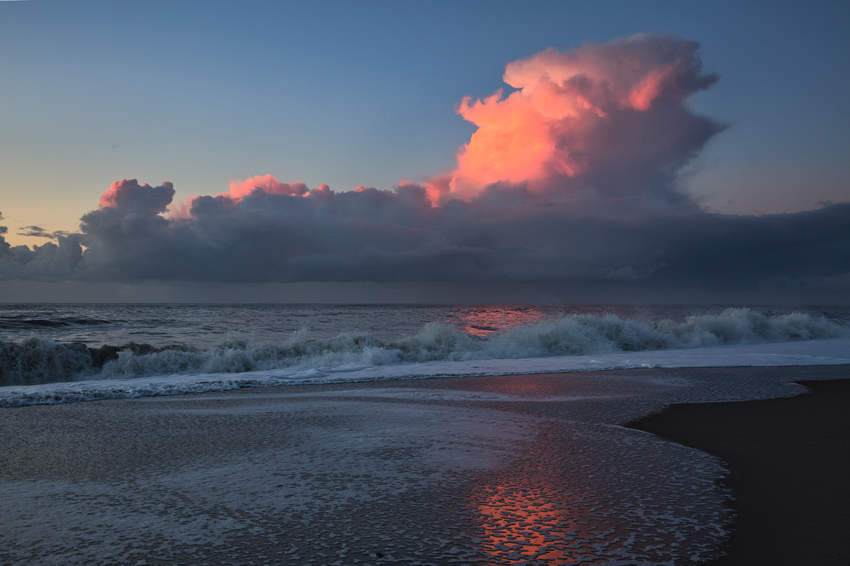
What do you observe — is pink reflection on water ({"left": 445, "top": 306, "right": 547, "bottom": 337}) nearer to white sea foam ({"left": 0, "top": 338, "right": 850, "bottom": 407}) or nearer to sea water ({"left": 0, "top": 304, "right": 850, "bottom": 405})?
sea water ({"left": 0, "top": 304, "right": 850, "bottom": 405})

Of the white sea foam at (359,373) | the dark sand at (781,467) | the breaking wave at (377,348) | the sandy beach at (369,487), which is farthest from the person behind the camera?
the breaking wave at (377,348)

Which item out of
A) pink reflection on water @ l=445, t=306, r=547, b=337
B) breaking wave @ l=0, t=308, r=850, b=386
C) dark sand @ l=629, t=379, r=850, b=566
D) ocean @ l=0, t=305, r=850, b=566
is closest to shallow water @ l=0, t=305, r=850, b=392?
breaking wave @ l=0, t=308, r=850, b=386

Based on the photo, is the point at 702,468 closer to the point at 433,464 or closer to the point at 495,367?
the point at 433,464

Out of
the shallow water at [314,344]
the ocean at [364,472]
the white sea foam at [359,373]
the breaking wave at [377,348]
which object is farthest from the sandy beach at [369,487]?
the shallow water at [314,344]

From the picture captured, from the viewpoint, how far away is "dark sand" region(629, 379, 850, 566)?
2.92 metres

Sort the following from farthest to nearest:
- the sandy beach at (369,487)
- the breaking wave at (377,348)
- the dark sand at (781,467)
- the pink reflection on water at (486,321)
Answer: the pink reflection on water at (486,321), the breaking wave at (377,348), the dark sand at (781,467), the sandy beach at (369,487)

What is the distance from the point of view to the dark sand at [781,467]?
292 centimetres

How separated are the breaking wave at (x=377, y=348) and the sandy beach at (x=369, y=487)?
6529 millimetres

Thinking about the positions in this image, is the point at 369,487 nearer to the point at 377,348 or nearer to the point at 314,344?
the point at 377,348

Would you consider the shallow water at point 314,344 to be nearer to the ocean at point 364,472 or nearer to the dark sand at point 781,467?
the ocean at point 364,472

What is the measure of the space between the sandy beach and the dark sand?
5cm

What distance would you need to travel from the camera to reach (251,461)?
4512mm

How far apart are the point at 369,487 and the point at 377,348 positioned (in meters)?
12.0

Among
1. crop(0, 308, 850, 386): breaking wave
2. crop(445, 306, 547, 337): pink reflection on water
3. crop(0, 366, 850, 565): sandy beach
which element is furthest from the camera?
crop(445, 306, 547, 337): pink reflection on water
